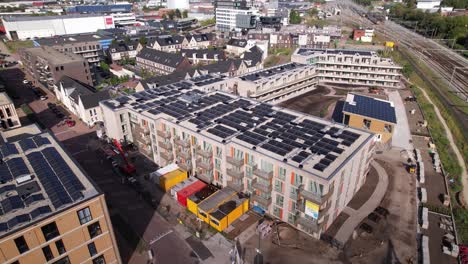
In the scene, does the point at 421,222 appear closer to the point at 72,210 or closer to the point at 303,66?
the point at 72,210

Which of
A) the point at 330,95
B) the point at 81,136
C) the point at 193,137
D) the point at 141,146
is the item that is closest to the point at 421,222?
the point at 193,137

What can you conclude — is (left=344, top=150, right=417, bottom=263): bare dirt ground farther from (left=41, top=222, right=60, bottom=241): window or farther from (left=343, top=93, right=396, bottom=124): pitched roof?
(left=41, top=222, right=60, bottom=241): window

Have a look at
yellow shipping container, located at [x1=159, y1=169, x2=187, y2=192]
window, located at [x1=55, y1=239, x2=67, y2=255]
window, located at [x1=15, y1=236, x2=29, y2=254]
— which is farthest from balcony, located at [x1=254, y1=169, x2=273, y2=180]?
window, located at [x1=15, y1=236, x2=29, y2=254]

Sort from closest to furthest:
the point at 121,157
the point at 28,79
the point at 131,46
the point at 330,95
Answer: the point at 121,157
the point at 330,95
the point at 28,79
the point at 131,46

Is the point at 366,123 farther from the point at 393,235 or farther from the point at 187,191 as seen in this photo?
the point at 187,191

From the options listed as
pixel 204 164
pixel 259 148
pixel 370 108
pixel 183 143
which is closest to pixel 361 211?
pixel 259 148
